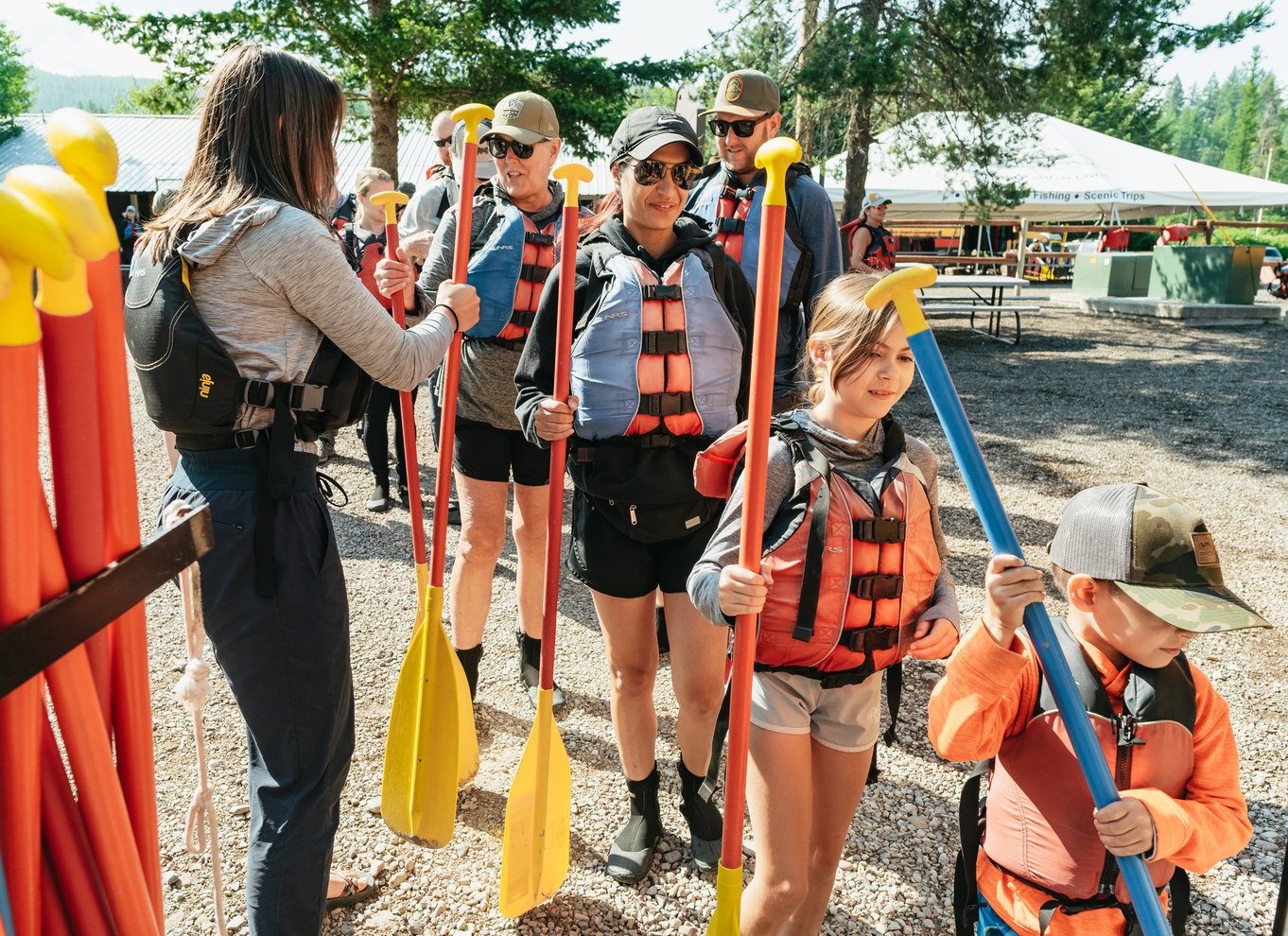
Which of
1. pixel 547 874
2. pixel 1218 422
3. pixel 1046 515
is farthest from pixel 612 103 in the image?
pixel 547 874

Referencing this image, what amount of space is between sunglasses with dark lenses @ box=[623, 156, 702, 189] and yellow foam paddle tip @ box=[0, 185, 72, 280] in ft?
6.41

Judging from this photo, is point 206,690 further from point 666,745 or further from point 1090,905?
point 666,745

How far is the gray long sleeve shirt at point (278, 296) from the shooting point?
1919 mm

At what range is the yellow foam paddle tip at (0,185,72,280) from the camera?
845 mm

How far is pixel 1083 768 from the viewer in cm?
162

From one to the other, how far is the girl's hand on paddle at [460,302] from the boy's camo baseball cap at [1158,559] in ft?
5.21

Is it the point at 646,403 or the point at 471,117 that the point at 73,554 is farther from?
the point at 471,117

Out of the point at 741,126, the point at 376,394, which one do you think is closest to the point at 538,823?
the point at 741,126

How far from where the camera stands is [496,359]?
11.8 ft

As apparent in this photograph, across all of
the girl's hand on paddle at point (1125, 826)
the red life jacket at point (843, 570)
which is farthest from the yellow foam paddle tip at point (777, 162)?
the girl's hand on paddle at point (1125, 826)

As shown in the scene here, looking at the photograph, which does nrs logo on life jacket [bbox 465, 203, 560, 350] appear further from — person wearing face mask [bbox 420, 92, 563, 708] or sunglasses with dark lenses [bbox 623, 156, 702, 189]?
sunglasses with dark lenses [bbox 623, 156, 702, 189]

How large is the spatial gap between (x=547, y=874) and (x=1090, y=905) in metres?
1.51

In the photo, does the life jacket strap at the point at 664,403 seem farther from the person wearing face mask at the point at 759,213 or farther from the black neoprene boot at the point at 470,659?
the black neoprene boot at the point at 470,659

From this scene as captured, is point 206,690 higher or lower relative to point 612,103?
lower
